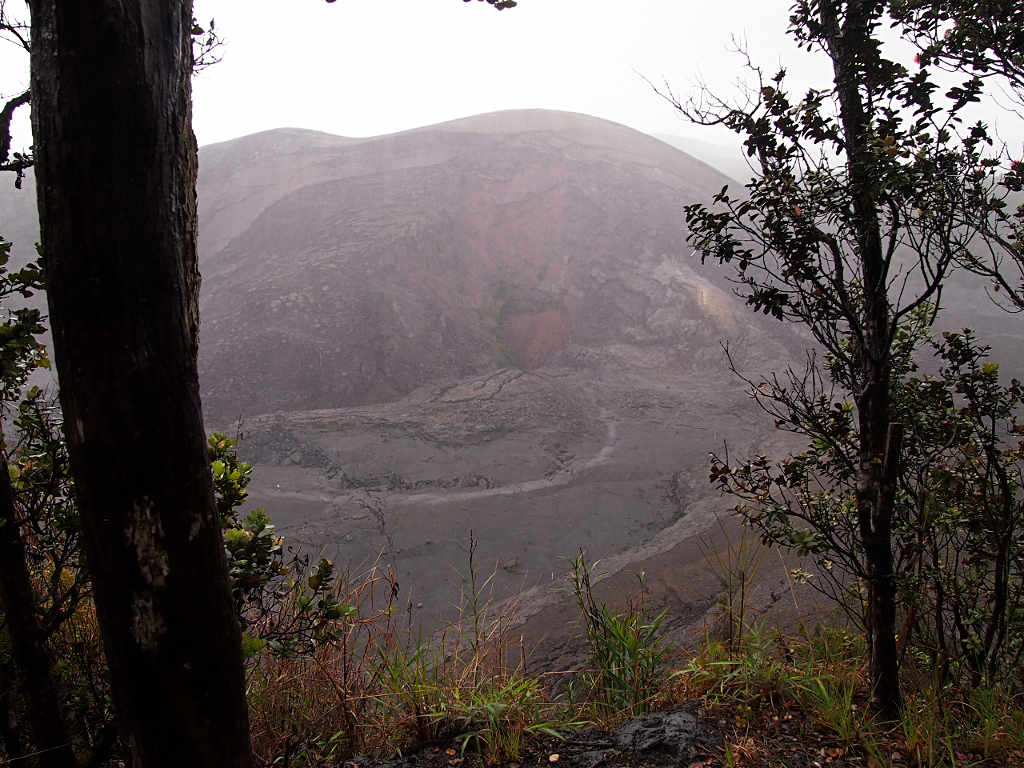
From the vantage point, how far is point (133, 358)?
1267 millimetres

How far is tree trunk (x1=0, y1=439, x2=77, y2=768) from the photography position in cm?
217

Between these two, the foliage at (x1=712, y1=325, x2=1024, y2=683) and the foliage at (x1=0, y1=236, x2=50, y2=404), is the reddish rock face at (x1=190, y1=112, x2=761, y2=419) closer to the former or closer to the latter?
the foliage at (x1=0, y1=236, x2=50, y2=404)

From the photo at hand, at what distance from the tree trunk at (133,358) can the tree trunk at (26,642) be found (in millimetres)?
1179

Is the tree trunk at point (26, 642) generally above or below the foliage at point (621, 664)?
above

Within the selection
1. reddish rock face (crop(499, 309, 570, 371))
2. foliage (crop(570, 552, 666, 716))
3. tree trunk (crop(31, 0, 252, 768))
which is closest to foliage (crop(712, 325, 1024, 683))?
foliage (crop(570, 552, 666, 716))

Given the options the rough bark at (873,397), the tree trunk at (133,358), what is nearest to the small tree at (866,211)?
the rough bark at (873,397)

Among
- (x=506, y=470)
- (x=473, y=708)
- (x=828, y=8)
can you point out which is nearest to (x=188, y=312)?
(x=473, y=708)

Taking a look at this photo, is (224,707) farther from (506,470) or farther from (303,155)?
(303,155)

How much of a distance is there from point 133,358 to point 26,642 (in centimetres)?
159

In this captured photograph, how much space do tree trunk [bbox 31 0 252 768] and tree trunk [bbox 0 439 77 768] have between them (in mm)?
1179

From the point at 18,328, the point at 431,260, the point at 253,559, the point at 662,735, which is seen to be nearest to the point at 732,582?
the point at 662,735

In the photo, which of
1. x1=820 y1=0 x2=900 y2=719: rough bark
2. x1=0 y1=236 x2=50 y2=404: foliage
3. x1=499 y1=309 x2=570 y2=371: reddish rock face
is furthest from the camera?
x1=499 y1=309 x2=570 y2=371: reddish rock face

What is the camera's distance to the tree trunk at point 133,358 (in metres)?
1.25

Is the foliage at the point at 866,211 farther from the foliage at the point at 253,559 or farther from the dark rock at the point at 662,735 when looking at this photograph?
the foliage at the point at 253,559
